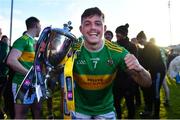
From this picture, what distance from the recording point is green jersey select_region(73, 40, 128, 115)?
14.5 ft

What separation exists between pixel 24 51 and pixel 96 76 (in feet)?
8.01

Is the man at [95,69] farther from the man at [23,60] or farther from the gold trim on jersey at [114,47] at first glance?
the man at [23,60]

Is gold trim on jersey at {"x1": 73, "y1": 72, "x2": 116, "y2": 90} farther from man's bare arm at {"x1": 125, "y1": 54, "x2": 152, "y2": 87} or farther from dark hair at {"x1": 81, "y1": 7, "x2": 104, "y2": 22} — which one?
dark hair at {"x1": 81, "y1": 7, "x2": 104, "y2": 22}

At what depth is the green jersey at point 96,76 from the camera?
4426 millimetres

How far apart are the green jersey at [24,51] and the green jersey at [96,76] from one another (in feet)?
7.17

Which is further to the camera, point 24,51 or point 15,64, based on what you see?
point 24,51

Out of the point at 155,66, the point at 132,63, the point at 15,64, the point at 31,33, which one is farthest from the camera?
the point at 155,66

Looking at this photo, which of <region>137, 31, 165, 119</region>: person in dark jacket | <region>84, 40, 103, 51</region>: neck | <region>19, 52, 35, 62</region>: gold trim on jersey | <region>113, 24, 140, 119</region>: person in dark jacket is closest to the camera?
<region>84, 40, 103, 51</region>: neck

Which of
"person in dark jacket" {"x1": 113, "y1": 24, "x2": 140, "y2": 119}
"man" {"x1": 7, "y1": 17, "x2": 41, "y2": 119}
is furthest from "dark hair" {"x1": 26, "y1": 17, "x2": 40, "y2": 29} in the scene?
"person in dark jacket" {"x1": 113, "y1": 24, "x2": 140, "y2": 119}

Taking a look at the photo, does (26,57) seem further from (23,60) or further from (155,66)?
(155,66)

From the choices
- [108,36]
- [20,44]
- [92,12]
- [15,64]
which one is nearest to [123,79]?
[108,36]

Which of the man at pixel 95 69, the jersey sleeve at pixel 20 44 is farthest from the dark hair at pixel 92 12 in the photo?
the jersey sleeve at pixel 20 44

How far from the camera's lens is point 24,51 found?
6578 millimetres

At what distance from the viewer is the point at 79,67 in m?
4.46
